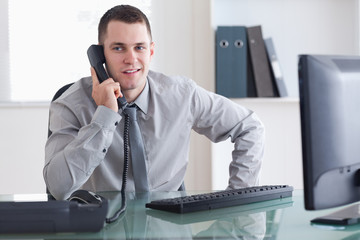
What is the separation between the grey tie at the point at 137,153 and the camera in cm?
187

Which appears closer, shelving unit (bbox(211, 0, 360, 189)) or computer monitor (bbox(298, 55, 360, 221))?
computer monitor (bbox(298, 55, 360, 221))

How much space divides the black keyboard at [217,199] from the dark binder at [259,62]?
1.59 metres

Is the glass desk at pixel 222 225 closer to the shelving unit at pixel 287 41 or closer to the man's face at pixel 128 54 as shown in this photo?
the man's face at pixel 128 54

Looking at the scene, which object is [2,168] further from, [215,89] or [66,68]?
[215,89]

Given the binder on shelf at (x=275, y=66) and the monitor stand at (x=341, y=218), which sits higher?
the binder on shelf at (x=275, y=66)

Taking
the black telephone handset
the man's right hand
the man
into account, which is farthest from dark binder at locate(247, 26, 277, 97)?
the man's right hand

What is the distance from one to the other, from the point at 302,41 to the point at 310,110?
2290 millimetres

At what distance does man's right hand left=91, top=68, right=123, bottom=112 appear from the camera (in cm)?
182

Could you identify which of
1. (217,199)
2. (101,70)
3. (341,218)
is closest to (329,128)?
(341,218)

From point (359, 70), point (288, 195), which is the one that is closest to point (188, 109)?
point (288, 195)

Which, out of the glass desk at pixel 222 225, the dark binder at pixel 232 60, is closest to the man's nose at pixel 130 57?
the glass desk at pixel 222 225

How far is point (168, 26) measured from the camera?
11.0 feet

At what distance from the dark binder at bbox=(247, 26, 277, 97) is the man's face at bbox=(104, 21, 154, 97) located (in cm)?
117

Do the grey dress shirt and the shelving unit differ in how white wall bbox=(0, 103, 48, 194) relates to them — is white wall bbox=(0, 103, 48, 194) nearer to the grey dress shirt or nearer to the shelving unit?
the shelving unit
